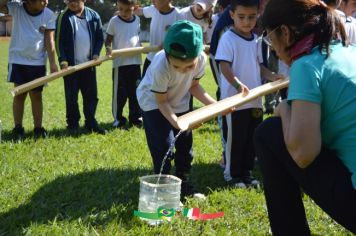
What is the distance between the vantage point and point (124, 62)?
6.41 meters

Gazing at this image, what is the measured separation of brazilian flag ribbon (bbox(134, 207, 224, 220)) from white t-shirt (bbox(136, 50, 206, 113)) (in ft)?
2.65

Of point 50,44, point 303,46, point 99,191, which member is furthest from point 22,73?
point 303,46

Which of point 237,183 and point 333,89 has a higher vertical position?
point 333,89

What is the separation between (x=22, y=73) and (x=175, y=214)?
10.3 feet

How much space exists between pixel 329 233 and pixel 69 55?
3.93 metres

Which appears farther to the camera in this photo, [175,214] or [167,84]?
[167,84]

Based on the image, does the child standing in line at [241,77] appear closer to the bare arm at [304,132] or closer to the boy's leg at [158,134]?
the boy's leg at [158,134]

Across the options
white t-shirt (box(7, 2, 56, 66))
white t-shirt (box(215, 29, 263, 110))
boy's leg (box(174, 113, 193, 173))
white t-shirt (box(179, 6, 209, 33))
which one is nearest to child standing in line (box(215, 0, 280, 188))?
white t-shirt (box(215, 29, 263, 110))

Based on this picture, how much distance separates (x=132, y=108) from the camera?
6570 mm

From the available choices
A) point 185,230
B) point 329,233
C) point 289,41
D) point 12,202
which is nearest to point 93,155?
point 12,202

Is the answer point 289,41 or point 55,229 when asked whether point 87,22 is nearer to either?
point 55,229

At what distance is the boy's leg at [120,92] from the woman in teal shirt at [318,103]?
4.22m

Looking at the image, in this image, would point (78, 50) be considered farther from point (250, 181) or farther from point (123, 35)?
point (250, 181)

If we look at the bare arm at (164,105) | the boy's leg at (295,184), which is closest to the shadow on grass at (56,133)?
the bare arm at (164,105)
